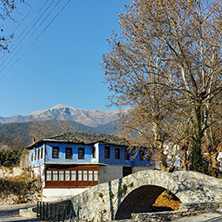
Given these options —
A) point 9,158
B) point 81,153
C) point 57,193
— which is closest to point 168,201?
point 57,193

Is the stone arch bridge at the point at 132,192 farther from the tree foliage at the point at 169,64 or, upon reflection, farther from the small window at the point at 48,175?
the small window at the point at 48,175

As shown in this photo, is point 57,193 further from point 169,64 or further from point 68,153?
point 169,64

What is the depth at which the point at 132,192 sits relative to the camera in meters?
17.0

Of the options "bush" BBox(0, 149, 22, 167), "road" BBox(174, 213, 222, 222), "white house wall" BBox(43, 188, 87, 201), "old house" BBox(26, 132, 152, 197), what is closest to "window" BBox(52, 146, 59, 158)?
"old house" BBox(26, 132, 152, 197)

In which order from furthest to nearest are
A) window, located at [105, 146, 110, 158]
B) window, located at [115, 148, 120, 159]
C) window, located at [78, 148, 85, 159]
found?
window, located at [115, 148, 120, 159] < window, located at [105, 146, 110, 158] < window, located at [78, 148, 85, 159]

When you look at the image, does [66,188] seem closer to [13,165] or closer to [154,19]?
[13,165]

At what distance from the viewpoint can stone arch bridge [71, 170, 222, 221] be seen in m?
13.6

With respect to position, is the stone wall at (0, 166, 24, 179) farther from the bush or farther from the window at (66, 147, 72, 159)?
the window at (66, 147, 72, 159)

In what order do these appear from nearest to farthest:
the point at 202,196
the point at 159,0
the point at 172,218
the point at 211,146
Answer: the point at 172,218 → the point at 202,196 → the point at 159,0 → the point at 211,146

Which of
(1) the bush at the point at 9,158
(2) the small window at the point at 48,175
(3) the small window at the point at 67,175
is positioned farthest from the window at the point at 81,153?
(1) the bush at the point at 9,158

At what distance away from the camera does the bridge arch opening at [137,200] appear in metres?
17.3

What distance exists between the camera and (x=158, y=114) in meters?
21.3

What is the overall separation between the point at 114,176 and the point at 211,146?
15.3 meters

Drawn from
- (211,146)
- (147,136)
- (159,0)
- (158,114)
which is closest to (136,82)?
(158,114)
